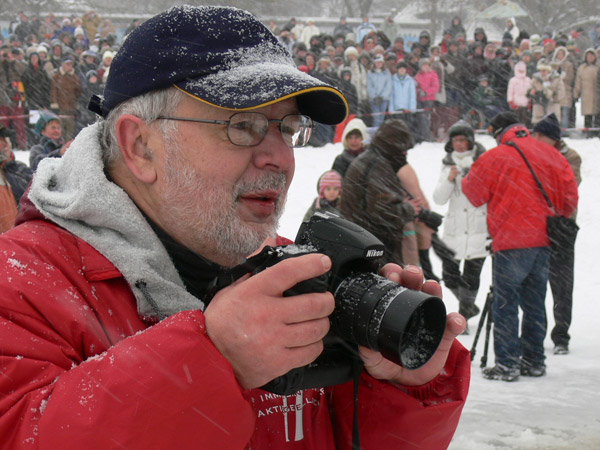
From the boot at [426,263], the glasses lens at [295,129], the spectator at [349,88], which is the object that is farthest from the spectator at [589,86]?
the glasses lens at [295,129]

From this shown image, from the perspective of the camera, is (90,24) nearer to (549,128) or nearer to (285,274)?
(549,128)

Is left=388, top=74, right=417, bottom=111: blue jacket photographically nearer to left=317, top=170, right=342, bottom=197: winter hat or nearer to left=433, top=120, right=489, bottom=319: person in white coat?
left=433, top=120, right=489, bottom=319: person in white coat

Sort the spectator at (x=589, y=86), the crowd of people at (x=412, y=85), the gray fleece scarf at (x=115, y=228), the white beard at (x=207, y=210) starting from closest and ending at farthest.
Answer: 1. the gray fleece scarf at (x=115, y=228)
2. the white beard at (x=207, y=210)
3. the crowd of people at (x=412, y=85)
4. the spectator at (x=589, y=86)

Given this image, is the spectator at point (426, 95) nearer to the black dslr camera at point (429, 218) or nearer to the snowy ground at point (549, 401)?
the snowy ground at point (549, 401)

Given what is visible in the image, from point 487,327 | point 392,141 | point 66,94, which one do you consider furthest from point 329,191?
point 66,94

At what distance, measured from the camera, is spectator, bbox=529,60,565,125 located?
14781 mm

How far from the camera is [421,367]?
1.42 meters

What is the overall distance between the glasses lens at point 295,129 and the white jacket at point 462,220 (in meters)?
5.06

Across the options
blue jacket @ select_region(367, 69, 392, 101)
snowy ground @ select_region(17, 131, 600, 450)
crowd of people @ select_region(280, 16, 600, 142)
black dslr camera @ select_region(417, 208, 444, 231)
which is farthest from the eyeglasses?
blue jacket @ select_region(367, 69, 392, 101)

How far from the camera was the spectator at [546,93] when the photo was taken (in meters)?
14.8

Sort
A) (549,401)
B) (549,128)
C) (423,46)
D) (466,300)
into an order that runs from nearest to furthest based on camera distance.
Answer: (549,401)
(549,128)
(466,300)
(423,46)

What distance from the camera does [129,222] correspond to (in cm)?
139

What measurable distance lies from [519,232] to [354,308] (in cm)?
444

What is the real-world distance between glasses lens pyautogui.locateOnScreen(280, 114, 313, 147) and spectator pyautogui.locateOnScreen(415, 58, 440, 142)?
45.6ft
